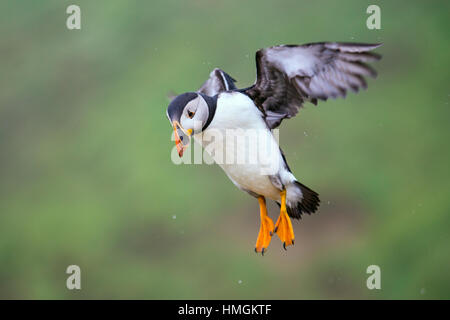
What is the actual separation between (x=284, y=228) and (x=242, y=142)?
36 cm

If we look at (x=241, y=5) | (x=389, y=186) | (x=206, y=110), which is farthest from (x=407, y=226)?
(x=206, y=110)

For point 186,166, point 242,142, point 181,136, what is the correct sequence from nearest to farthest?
point 181,136 < point 242,142 < point 186,166

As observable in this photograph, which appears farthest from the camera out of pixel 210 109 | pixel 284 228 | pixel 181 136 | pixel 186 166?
pixel 186 166

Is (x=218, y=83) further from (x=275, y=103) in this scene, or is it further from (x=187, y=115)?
(x=187, y=115)

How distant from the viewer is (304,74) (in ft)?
7.00

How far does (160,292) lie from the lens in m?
4.64

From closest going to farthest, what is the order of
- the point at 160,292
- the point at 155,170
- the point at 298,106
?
the point at 298,106, the point at 160,292, the point at 155,170

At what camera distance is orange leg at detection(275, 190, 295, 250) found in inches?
86.9

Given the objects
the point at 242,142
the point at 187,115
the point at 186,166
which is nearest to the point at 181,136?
the point at 187,115

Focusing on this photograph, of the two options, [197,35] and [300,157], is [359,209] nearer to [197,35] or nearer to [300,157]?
[300,157]

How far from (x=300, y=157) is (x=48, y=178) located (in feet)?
6.77

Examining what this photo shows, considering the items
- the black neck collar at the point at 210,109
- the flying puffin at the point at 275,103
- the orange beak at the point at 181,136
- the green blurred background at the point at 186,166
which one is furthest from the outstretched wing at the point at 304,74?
the green blurred background at the point at 186,166

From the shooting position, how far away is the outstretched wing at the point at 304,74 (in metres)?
2.01

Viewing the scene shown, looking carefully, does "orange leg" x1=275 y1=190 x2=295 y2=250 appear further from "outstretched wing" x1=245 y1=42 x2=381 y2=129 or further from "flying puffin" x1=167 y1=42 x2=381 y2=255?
"outstretched wing" x1=245 y1=42 x2=381 y2=129
